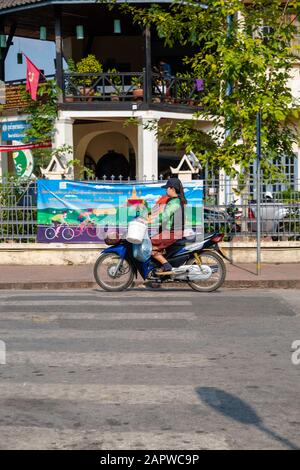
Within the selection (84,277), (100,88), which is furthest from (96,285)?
(100,88)

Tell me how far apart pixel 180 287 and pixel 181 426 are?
25.9 feet

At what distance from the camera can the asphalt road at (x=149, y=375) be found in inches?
191

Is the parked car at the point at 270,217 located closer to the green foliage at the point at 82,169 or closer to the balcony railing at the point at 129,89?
the green foliage at the point at 82,169

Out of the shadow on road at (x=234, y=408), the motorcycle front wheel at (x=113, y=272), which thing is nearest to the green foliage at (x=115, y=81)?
the motorcycle front wheel at (x=113, y=272)

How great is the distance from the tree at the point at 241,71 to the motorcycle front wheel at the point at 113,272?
3.86 meters

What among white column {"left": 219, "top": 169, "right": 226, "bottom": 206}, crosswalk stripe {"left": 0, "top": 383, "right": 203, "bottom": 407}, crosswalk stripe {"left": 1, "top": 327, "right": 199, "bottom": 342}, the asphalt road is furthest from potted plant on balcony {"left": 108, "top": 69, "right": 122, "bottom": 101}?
crosswalk stripe {"left": 0, "top": 383, "right": 203, "bottom": 407}

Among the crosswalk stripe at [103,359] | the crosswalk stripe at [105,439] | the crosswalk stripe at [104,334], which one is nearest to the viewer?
the crosswalk stripe at [105,439]

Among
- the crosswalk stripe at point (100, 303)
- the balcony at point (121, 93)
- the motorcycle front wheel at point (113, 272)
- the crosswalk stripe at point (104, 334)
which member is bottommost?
the crosswalk stripe at point (100, 303)

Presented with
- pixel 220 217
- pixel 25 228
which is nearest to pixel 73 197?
pixel 25 228

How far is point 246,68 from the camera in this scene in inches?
555

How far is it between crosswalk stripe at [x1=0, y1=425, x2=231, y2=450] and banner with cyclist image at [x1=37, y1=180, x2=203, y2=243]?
35.6ft

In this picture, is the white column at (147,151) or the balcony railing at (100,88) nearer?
the balcony railing at (100,88)

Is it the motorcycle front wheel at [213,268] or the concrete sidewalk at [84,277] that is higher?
the motorcycle front wheel at [213,268]

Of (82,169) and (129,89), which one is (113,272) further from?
(129,89)
